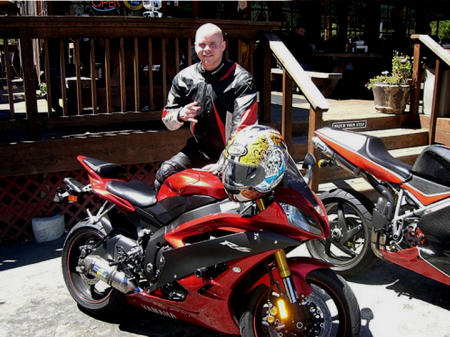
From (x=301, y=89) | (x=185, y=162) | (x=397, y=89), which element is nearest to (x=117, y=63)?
(x=301, y=89)

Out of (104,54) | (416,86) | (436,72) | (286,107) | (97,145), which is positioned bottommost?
(97,145)

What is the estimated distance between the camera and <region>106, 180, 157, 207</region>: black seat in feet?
11.1

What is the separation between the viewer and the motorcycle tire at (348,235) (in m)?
4.24

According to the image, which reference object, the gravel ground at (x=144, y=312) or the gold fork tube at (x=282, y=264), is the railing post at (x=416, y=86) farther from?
the gold fork tube at (x=282, y=264)

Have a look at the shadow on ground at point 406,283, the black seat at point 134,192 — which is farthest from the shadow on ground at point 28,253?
the shadow on ground at point 406,283

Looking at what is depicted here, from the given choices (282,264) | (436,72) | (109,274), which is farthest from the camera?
(436,72)

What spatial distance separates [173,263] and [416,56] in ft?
18.8

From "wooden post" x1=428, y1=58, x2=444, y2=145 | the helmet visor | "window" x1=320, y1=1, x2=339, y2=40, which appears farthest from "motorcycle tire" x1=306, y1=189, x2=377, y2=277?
"window" x1=320, y1=1, x2=339, y2=40

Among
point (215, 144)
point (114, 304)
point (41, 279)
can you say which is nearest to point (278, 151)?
point (215, 144)

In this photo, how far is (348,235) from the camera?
4.40m

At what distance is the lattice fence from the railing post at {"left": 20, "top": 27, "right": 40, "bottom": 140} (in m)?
0.48

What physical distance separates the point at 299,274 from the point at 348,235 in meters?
1.64

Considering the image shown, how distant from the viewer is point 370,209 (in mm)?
4254

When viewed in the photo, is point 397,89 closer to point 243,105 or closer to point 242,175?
point 243,105
